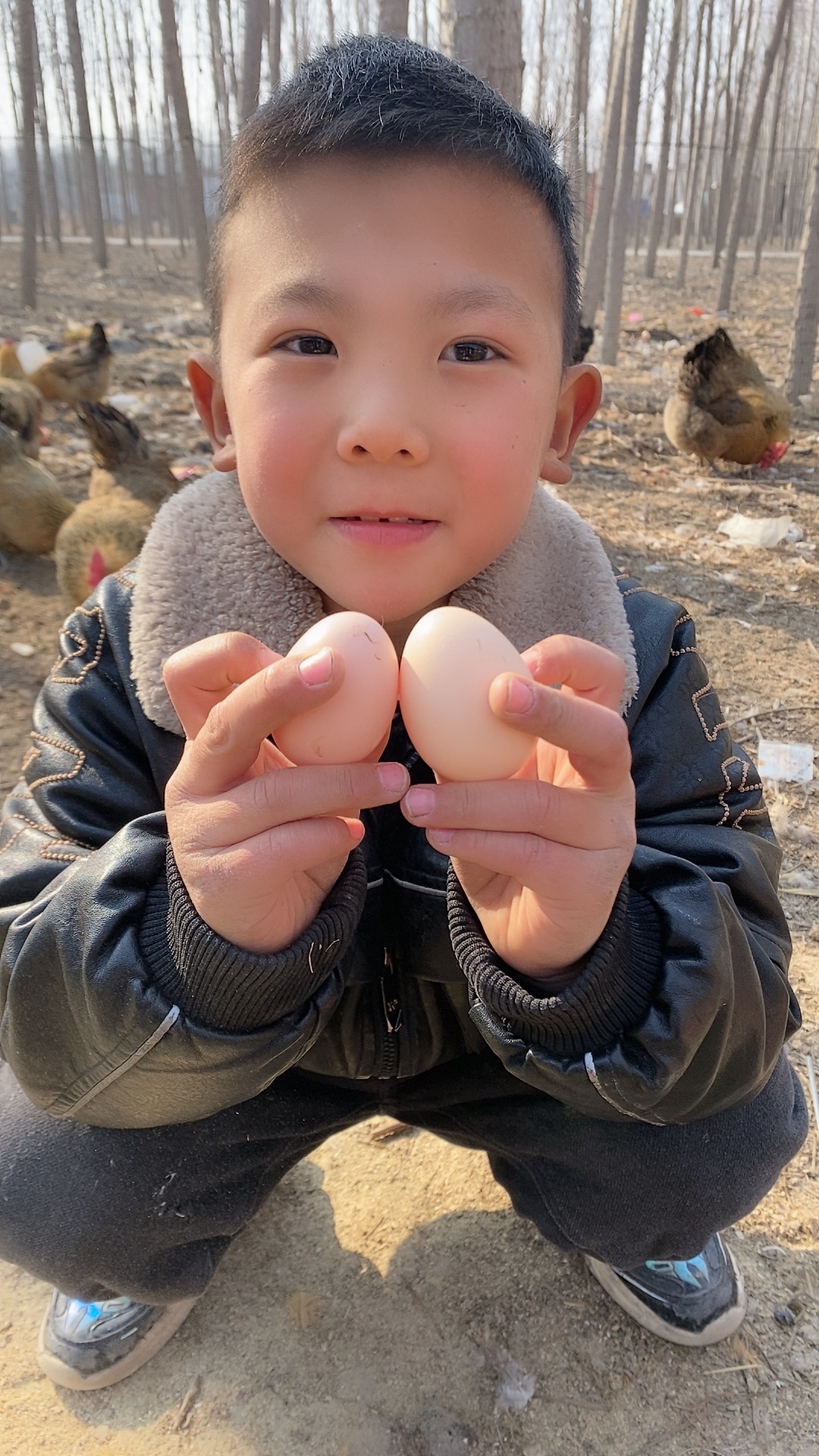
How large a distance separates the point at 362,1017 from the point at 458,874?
472mm

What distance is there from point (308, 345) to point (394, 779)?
1.90 ft

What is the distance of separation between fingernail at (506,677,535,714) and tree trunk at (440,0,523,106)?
12.0 feet

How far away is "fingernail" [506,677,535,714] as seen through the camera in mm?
897

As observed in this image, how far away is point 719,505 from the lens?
5.71 m

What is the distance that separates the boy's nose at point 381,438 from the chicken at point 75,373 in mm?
7164

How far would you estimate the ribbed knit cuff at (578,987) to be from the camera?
3.76 ft

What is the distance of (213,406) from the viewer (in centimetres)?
148

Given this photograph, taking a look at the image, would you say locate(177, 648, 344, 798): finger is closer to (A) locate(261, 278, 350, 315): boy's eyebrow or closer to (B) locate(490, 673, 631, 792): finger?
(B) locate(490, 673, 631, 792): finger

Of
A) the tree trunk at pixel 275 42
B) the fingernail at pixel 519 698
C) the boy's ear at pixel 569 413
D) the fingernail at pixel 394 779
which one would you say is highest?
the tree trunk at pixel 275 42

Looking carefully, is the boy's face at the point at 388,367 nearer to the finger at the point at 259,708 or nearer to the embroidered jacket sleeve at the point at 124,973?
the finger at the point at 259,708

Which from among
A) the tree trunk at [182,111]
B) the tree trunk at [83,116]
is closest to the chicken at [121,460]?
the tree trunk at [182,111]

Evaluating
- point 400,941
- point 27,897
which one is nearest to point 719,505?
point 400,941

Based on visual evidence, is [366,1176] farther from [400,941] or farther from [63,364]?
[63,364]

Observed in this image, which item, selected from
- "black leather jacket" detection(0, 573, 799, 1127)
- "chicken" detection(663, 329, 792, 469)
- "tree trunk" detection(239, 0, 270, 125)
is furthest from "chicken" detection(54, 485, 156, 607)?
"tree trunk" detection(239, 0, 270, 125)
